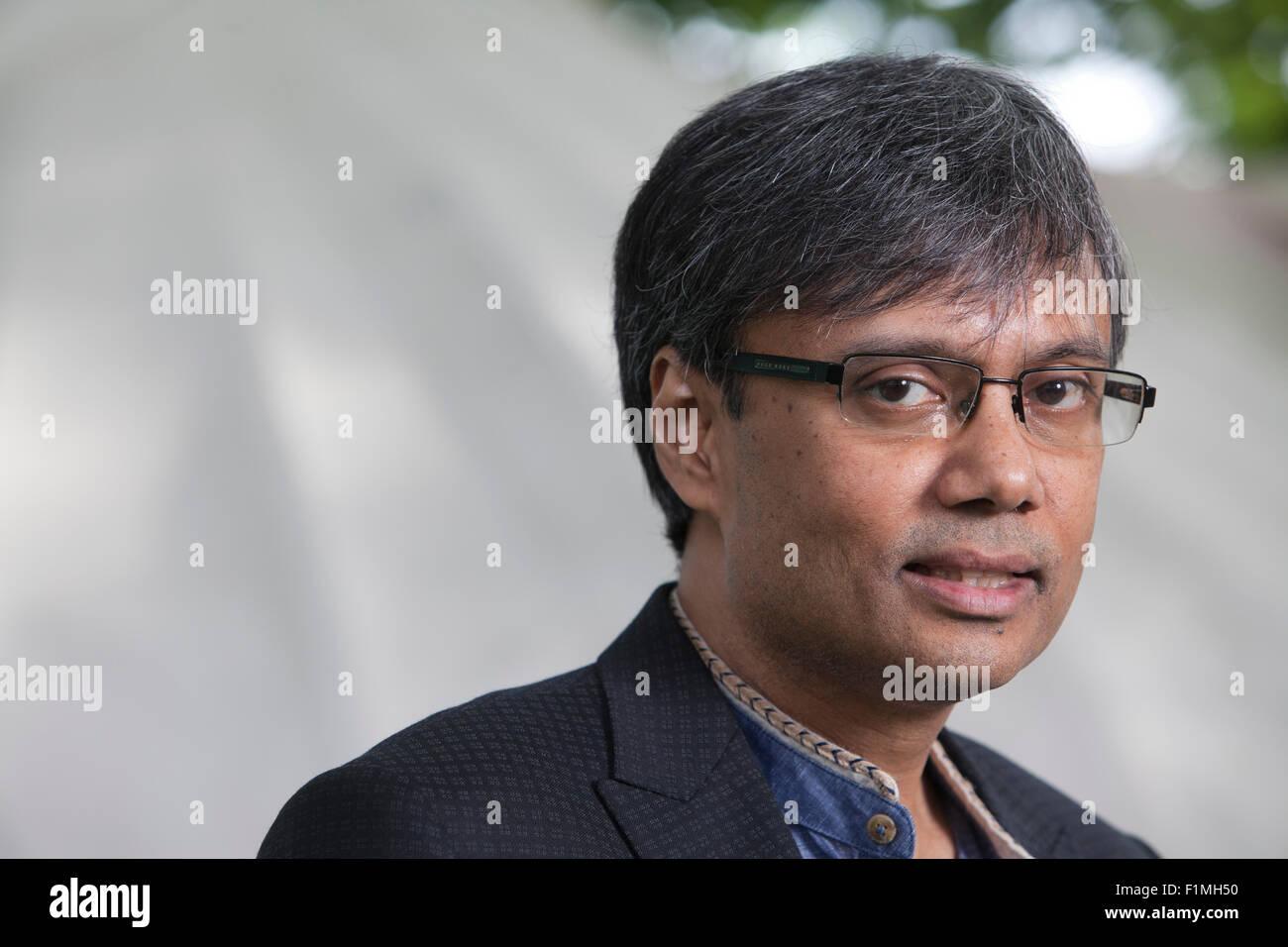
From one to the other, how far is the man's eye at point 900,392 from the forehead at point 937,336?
0.09 ft

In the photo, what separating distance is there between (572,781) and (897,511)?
14.7 inches

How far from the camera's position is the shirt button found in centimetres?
117

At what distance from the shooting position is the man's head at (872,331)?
1.09 meters

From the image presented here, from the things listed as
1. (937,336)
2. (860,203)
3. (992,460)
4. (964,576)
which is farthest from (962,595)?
(860,203)

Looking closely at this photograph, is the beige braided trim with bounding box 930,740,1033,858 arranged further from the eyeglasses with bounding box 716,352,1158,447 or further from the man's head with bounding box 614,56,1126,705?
the eyeglasses with bounding box 716,352,1158,447

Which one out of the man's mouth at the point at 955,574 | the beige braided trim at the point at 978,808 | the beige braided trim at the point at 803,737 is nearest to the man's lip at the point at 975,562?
the man's mouth at the point at 955,574

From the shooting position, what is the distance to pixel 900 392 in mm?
1091

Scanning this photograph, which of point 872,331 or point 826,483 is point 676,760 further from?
point 872,331

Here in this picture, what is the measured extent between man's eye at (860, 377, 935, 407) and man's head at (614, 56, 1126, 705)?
3 centimetres

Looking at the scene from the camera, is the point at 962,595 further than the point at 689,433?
No

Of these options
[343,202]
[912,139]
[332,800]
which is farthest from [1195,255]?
[332,800]

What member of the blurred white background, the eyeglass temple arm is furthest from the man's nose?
the blurred white background

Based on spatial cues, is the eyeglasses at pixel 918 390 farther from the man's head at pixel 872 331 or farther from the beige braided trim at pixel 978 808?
the beige braided trim at pixel 978 808
